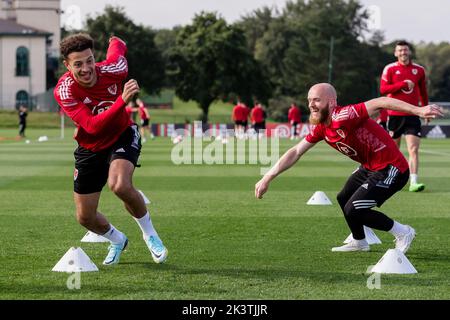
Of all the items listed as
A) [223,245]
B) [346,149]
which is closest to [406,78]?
[223,245]

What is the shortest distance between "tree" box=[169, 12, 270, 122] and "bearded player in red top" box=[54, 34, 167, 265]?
273 ft

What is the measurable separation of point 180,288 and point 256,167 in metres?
18.1

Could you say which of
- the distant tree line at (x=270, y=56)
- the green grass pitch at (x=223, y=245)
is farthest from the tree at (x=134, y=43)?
the green grass pitch at (x=223, y=245)

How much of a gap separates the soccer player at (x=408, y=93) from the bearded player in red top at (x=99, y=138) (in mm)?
8258

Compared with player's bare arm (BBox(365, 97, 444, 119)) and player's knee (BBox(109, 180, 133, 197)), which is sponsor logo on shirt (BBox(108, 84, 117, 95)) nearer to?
player's knee (BBox(109, 180, 133, 197))

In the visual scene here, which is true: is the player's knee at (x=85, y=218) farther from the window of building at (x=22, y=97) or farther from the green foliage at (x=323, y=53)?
the green foliage at (x=323, y=53)

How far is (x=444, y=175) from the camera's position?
69.1 ft

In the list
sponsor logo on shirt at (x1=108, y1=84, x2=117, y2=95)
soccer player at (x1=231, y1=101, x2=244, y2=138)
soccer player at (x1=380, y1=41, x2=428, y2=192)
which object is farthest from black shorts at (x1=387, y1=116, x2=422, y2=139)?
soccer player at (x1=231, y1=101, x2=244, y2=138)

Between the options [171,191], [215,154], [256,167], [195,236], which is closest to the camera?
[195,236]

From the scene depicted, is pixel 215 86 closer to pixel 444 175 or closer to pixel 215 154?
pixel 215 154

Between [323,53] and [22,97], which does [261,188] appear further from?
[323,53]

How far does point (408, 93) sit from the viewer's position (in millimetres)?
16578
